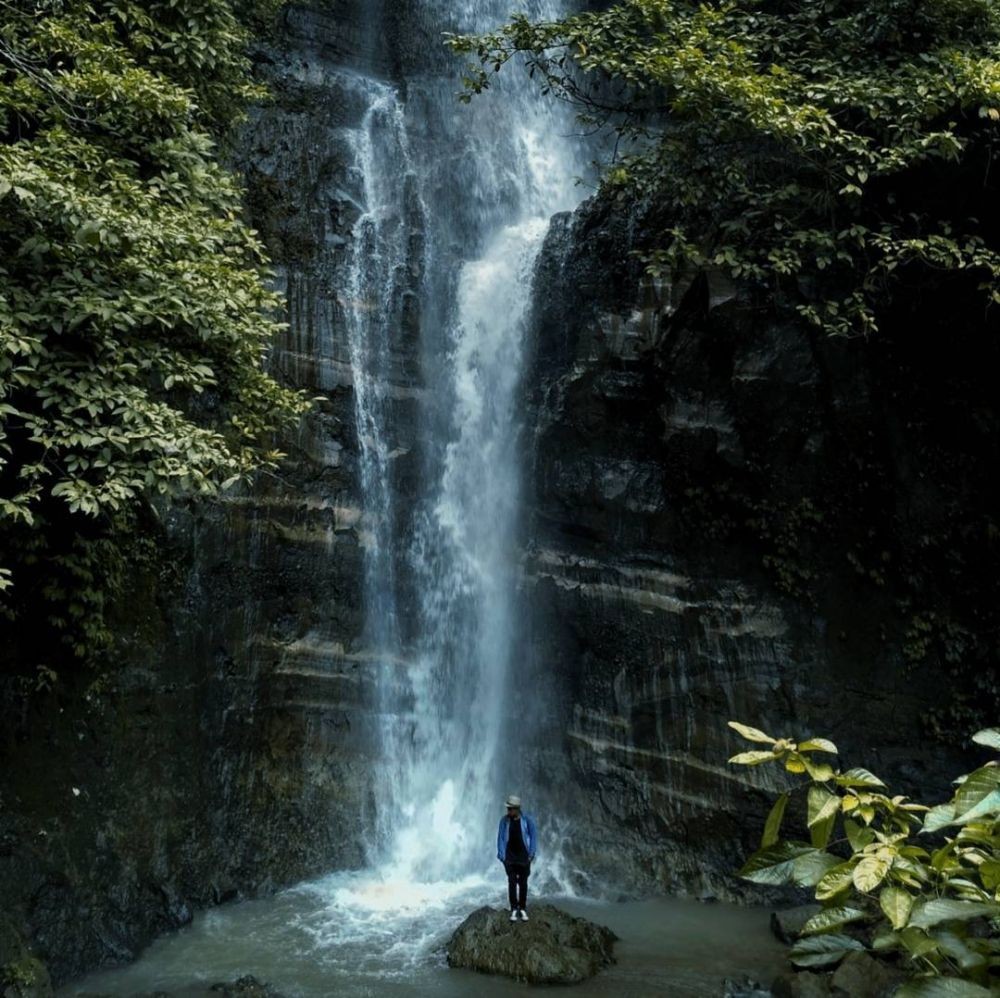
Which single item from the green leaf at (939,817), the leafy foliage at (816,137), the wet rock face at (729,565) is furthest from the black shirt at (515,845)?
the green leaf at (939,817)

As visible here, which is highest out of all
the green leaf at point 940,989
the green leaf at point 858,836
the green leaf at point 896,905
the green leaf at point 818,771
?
the green leaf at point 818,771

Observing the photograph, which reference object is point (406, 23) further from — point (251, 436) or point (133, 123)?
point (251, 436)

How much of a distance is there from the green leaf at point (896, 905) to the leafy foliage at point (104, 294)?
599 cm

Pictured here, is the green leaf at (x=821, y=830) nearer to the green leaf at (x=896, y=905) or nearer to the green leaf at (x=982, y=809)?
the green leaf at (x=896, y=905)

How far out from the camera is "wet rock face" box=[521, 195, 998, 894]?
10820mm

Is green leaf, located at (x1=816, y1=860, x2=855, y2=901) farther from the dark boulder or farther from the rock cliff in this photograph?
the rock cliff

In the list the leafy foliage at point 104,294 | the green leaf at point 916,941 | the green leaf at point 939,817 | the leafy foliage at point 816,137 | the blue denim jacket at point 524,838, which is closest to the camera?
the green leaf at point 916,941

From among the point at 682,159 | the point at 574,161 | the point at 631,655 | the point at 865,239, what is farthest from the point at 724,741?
the point at 574,161

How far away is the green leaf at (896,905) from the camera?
75.4 inches

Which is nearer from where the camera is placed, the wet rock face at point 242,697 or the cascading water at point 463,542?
the wet rock face at point 242,697

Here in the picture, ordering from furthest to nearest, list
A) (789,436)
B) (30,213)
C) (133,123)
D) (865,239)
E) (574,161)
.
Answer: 1. (574,161)
2. (789,436)
3. (865,239)
4. (133,123)
5. (30,213)

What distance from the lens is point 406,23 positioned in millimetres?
16922

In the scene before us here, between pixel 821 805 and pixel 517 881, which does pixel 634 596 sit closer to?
pixel 517 881

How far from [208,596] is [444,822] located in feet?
13.8
